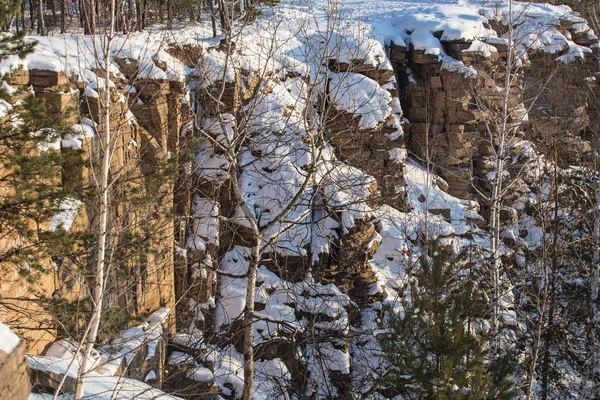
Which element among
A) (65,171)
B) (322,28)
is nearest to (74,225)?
(65,171)

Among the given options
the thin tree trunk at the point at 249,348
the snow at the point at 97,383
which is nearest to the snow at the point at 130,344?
the snow at the point at 97,383

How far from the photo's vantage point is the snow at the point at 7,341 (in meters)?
4.77

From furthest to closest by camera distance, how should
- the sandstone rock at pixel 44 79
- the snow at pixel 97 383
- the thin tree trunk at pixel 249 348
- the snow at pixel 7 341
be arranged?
the sandstone rock at pixel 44 79
the thin tree trunk at pixel 249 348
the snow at pixel 97 383
the snow at pixel 7 341

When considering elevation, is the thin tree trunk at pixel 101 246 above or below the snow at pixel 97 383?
above

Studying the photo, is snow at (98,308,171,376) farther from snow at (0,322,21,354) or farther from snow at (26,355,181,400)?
snow at (0,322,21,354)

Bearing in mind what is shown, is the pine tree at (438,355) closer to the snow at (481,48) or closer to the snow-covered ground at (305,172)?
the snow-covered ground at (305,172)

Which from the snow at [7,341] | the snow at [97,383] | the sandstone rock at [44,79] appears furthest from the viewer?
the sandstone rock at [44,79]

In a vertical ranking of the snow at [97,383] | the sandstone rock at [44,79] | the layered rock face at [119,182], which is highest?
the sandstone rock at [44,79]

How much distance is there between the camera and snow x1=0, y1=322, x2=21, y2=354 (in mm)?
4766

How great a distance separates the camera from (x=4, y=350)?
4.73 m

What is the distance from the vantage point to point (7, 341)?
4855mm

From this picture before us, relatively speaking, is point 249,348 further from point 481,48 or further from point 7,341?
point 481,48

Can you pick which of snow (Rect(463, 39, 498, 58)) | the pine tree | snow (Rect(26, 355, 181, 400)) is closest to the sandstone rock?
snow (Rect(26, 355, 181, 400))

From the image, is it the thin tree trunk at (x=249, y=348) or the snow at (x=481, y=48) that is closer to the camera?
the thin tree trunk at (x=249, y=348)
